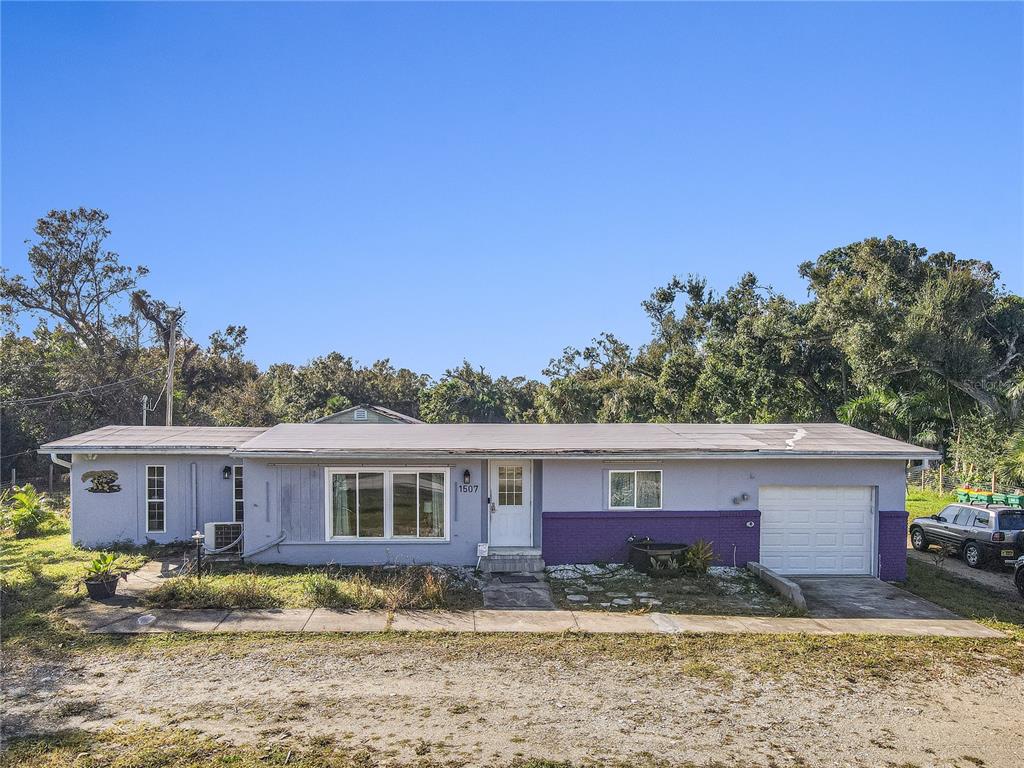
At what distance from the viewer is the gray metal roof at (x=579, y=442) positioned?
46.5 ft

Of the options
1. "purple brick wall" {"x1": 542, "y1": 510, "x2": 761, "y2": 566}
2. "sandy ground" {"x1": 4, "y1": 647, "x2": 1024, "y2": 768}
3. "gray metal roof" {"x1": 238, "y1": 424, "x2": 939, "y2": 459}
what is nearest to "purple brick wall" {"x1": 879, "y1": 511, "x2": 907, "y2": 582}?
"gray metal roof" {"x1": 238, "y1": 424, "x2": 939, "y2": 459}

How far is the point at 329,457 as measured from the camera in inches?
560

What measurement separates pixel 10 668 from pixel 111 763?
362 cm

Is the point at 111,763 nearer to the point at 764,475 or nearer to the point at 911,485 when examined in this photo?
the point at 764,475

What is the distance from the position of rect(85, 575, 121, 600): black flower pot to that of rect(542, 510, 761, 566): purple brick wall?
819 cm

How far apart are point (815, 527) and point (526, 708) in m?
9.68

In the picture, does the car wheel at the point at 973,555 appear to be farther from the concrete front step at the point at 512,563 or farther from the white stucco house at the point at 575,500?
the concrete front step at the point at 512,563

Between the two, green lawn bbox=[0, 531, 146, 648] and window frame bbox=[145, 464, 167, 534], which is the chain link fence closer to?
window frame bbox=[145, 464, 167, 534]

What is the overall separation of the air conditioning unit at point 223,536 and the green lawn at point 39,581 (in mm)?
1388

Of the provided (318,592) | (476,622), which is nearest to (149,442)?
(318,592)

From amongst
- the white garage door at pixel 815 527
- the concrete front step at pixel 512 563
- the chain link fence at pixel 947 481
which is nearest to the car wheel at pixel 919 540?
the chain link fence at pixel 947 481

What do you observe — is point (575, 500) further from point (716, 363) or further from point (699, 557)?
point (716, 363)

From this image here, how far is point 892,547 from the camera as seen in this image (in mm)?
14602

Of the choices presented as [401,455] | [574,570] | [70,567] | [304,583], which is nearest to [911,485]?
[574,570]
